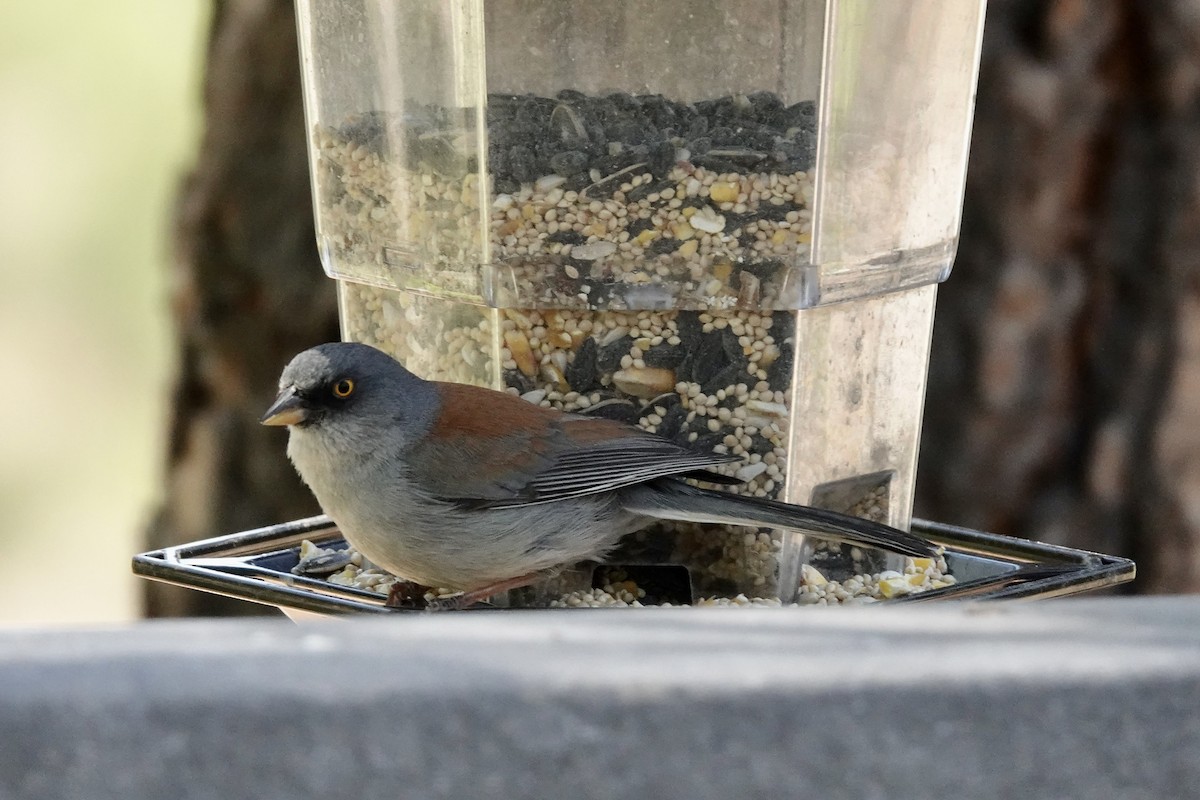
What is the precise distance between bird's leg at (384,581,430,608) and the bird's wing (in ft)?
0.67

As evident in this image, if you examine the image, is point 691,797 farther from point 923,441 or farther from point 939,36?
point 923,441

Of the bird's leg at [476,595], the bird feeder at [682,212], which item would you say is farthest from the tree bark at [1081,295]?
the bird's leg at [476,595]

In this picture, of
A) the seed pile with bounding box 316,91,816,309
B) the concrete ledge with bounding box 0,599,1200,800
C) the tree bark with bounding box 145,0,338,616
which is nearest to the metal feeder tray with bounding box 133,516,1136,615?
the seed pile with bounding box 316,91,816,309

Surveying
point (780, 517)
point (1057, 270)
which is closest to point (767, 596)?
point (780, 517)

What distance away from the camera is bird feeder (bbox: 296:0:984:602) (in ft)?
10.8

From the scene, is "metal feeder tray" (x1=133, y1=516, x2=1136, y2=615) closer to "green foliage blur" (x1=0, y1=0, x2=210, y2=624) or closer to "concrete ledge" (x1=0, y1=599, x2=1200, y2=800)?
"concrete ledge" (x1=0, y1=599, x2=1200, y2=800)

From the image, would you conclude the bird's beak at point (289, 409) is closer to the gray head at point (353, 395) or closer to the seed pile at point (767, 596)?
the gray head at point (353, 395)

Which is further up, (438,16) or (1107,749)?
(438,16)

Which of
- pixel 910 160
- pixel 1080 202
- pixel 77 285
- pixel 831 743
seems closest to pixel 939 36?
pixel 910 160

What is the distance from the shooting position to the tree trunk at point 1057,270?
213 inches

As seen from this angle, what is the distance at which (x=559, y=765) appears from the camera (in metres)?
1.29

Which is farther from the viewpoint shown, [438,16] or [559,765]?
[438,16]

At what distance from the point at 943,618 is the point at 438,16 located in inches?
87.1

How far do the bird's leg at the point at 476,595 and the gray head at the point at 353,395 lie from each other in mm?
361
